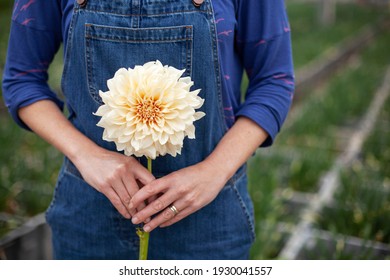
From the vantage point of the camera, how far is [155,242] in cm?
123

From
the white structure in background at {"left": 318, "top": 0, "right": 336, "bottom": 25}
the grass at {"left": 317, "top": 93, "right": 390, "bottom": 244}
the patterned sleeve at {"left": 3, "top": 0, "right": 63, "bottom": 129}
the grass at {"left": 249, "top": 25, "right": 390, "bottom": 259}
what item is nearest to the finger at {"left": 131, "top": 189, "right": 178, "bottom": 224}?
the patterned sleeve at {"left": 3, "top": 0, "right": 63, "bottom": 129}

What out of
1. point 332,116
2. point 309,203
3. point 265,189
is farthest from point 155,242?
point 332,116

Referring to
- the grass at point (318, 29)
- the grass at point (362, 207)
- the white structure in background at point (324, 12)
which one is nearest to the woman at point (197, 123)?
the grass at point (362, 207)

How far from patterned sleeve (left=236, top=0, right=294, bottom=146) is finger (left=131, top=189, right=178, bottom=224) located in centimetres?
28

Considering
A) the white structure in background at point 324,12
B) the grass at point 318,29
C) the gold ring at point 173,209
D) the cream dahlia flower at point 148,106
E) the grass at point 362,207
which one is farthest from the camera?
the white structure in background at point 324,12

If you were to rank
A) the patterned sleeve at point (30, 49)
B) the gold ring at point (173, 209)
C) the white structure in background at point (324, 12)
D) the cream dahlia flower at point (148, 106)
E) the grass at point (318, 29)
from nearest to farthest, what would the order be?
the cream dahlia flower at point (148, 106) → the gold ring at point (173, 209) → the patterned sleeve at point (30, 49) → the grass at point (318, 29) → the white structure in background at point (324, 12)

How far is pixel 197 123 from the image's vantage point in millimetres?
1154

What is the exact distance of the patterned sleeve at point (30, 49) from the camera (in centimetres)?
116

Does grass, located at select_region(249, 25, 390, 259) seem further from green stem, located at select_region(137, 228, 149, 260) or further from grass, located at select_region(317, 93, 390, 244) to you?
green stem, located at select_region(137, 228, 149, 260)

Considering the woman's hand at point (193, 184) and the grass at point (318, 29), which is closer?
the woman's hand at point (193, 184)

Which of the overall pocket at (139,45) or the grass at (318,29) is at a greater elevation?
the overall pocket at (139,45)

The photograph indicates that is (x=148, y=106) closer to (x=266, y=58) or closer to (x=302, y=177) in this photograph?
(x=266, y=58)

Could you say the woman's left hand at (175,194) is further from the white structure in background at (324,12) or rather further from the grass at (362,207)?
the white structure in background at (324,12)
